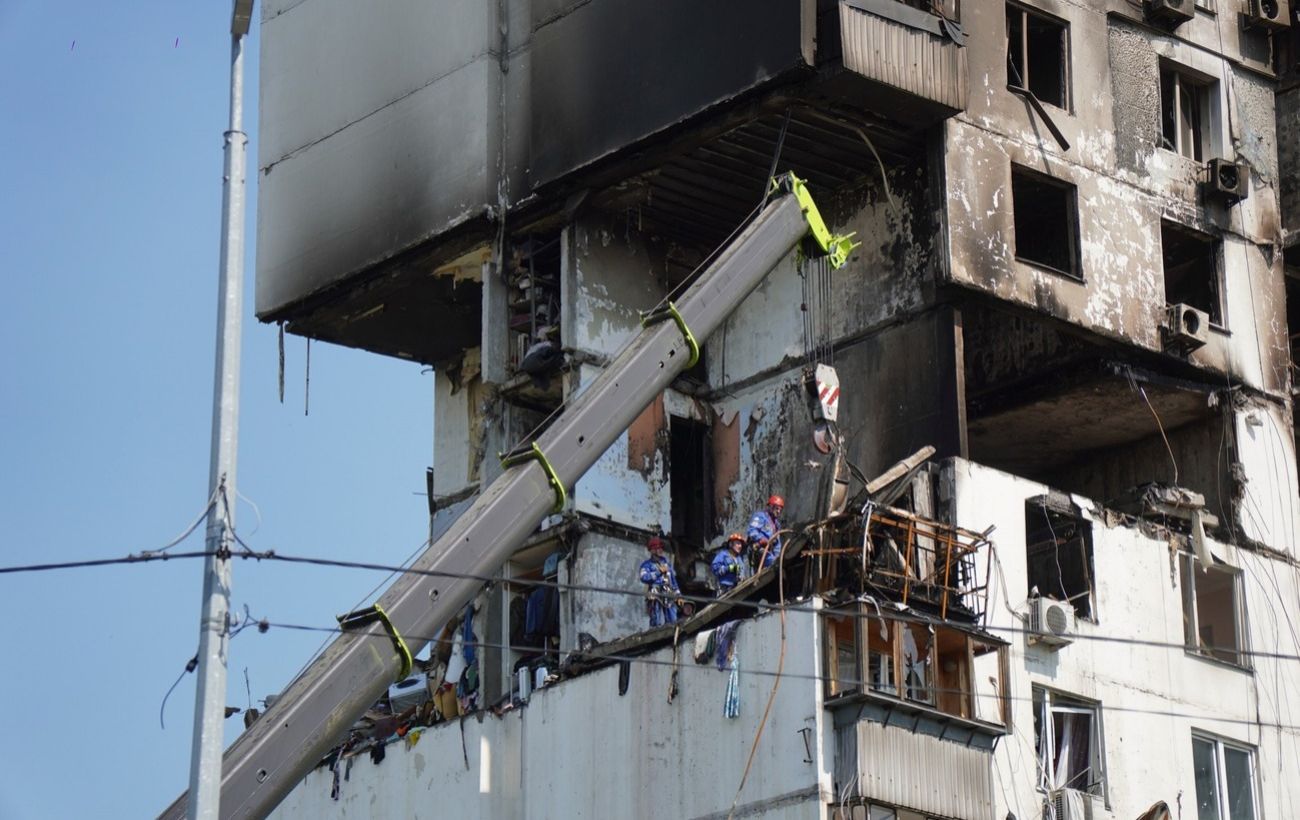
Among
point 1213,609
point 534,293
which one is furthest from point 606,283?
point 1213,609

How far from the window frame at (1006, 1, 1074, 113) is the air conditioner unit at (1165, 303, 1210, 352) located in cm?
400

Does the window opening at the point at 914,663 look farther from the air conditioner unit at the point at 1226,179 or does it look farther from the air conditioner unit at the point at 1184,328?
the air conditioner unit at the point at 1226,179

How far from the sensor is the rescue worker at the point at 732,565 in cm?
3794

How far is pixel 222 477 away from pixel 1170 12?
26942mm

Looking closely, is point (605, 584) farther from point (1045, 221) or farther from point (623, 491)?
point (1045, 221)

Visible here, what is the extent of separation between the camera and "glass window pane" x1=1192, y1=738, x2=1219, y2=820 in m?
40.3

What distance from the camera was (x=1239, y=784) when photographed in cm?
4116

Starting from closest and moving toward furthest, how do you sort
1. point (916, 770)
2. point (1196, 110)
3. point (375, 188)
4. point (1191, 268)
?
point (916, 770), point (1191, 268), point (1196, 110), point (375, 188)

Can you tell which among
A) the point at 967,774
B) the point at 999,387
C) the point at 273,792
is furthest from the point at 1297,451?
the point at 273,792

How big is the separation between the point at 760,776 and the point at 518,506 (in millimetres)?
7363

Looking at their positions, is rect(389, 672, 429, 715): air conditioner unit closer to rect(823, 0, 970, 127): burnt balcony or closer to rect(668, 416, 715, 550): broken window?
rect(668, 416, 715, 550): broken window

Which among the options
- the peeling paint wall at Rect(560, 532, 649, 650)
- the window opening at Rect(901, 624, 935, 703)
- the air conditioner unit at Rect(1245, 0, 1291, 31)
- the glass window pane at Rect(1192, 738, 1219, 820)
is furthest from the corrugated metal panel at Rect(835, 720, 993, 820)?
the air conditioner unit at Rect(1245, 0, 1291, 31)

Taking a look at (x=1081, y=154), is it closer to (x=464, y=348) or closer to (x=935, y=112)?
(x=935, y=112)

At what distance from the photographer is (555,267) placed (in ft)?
147
